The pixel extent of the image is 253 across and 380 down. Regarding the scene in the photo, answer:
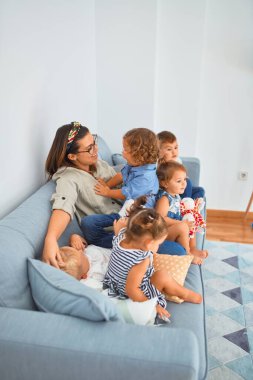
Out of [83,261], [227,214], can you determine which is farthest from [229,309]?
[227,214]

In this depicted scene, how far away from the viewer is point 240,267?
256 cm

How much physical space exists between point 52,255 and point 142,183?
2.31 ft

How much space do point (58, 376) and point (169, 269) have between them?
2.34 feet

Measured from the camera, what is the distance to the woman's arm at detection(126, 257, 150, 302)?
4.34 feet

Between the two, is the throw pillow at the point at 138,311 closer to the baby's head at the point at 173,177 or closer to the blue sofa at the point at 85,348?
the blue sofa at the point at 85,348

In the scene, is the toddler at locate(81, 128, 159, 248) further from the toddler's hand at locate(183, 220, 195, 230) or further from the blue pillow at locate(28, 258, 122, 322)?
the blue pillow at locate(28, 258, 122, 322)

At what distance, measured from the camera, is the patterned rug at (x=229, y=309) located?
1.70m

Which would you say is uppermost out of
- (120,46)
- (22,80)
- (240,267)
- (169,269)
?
(120,46)

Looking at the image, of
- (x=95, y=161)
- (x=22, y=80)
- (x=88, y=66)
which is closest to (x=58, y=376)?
(x=95, y=161)

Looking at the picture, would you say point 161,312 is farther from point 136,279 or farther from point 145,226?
point 145,226

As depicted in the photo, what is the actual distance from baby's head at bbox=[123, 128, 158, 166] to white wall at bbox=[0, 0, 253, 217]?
21.4 inches

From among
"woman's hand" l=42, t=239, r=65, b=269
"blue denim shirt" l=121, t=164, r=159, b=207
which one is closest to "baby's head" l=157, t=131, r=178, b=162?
"blue denim shirt" l=121, t=164, r=159, b=207

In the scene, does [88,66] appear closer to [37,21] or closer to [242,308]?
[37,21]

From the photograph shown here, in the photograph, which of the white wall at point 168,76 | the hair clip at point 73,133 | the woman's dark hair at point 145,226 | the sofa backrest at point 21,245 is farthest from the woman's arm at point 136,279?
the white wall at point 168,76
